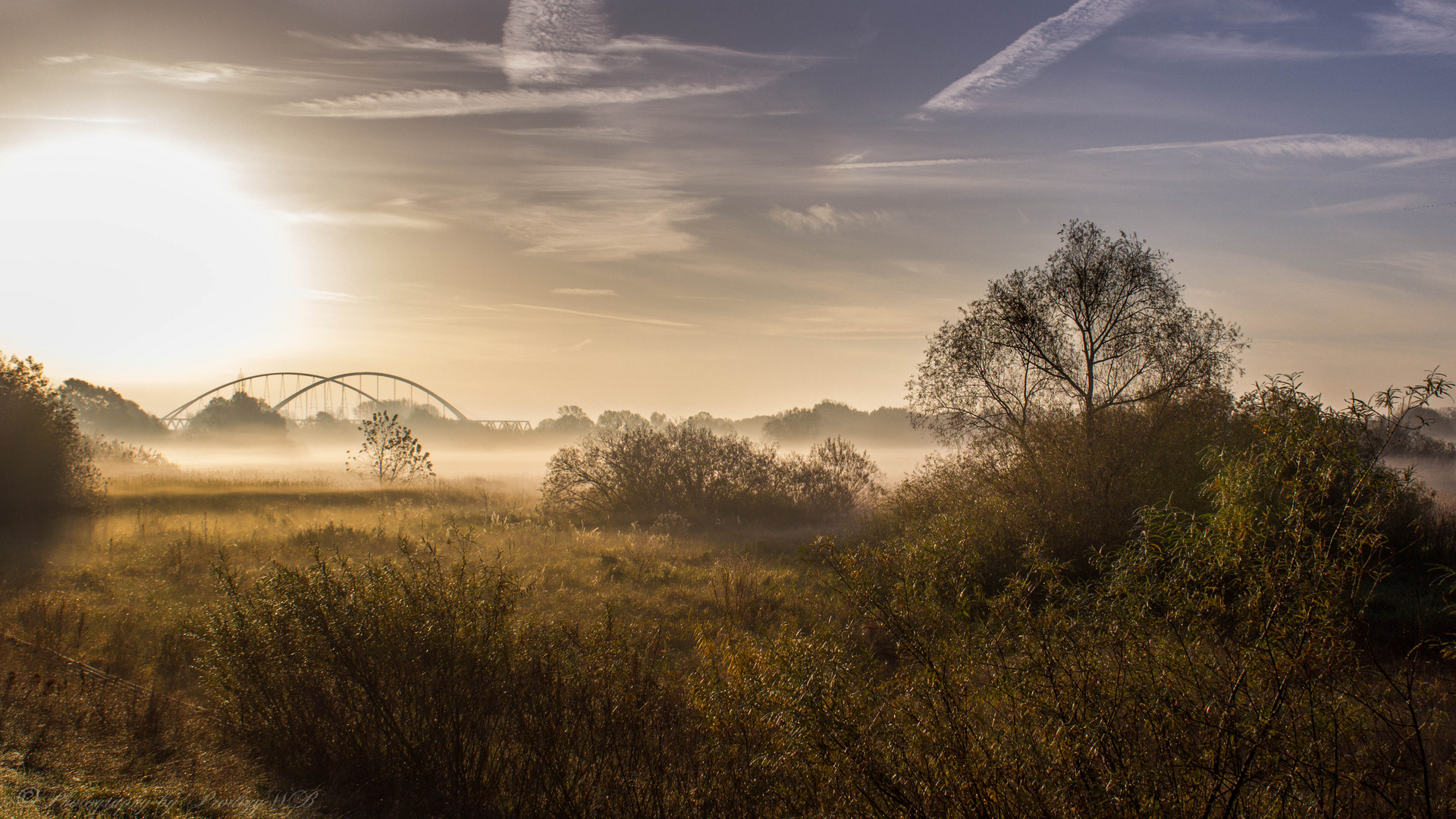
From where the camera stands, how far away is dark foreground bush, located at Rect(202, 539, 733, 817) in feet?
20.0

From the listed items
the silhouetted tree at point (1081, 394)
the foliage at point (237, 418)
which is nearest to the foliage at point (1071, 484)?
the silhouetted tree at point (1081, 394)

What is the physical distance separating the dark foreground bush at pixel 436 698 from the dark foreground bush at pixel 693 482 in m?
16.9

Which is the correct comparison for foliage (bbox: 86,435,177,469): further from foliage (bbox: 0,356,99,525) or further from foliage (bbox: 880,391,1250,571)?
foliage (bbox: 880,391,1250,571)

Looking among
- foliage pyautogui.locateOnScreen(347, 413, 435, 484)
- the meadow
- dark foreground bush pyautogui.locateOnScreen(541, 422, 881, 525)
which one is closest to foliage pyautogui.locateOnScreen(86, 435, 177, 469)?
the meadow

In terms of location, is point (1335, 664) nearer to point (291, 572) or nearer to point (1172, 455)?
point (291, 572)

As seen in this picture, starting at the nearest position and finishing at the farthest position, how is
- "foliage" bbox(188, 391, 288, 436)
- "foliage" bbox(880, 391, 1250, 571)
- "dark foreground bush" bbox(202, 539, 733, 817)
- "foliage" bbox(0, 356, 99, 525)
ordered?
"dark foreground bush" bbox(202, 539, 733, 817) → "foliage" bbox(880, 391, 1250, 571) → "foliage" bbox(0, 356, 99, 525) → "foliage" bbox(188, 391, 288, 436)

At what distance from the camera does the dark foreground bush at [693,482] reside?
25312mm

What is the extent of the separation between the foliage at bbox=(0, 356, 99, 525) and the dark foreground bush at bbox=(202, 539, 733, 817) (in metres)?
15.6

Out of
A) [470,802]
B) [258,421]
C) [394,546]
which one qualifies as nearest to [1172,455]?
[470,802]

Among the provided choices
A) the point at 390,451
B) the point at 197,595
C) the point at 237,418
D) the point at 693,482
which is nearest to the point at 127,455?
the point at 390,451

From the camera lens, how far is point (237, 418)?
80.8m

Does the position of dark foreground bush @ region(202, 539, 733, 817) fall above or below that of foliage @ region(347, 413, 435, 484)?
below

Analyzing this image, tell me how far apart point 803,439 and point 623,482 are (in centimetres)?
3679

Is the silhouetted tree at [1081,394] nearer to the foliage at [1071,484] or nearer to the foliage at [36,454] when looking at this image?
the foliage at [1071,484]
